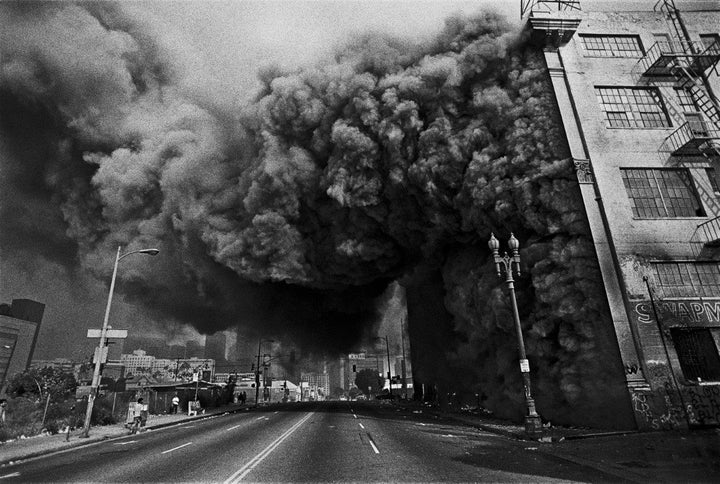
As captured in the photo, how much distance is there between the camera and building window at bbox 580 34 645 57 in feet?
71.7

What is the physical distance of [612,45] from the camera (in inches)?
872

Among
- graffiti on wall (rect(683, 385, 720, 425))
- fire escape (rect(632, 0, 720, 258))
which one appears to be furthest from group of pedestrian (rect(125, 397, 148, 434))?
fire escape (rect(632, 0, 720, 258))

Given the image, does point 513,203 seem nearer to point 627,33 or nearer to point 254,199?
point 627,33

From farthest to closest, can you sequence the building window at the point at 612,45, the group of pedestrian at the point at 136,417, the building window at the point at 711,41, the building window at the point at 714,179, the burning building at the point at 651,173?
1. the building window at the point at 612,45
2. the building window at the point at 711,41
3. the building window at the point at 714,179
4. the group of pedestrian at the point at 136,417
5. the burning building at the point at 651,173

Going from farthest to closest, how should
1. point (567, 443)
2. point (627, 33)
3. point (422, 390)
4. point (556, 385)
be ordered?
1. point (422, 390)
2. point (627, 33)
3. point (556, 385)
4. point (567, 443)

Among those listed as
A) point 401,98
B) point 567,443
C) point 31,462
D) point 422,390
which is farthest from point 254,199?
point 422,390

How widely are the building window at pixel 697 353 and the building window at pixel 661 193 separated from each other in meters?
5.17

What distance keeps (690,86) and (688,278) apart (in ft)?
34.7

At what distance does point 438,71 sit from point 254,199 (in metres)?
14.7

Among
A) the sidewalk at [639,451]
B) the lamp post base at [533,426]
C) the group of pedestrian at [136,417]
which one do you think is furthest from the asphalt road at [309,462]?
the group of pedestrian at [136,417]

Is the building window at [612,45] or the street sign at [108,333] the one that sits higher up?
the building window at [612,45]

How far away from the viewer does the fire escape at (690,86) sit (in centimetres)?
1820

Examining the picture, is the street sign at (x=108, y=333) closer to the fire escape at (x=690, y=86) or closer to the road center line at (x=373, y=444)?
the road center line at (x=373, y=444)

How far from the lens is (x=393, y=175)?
2577 centimetres
